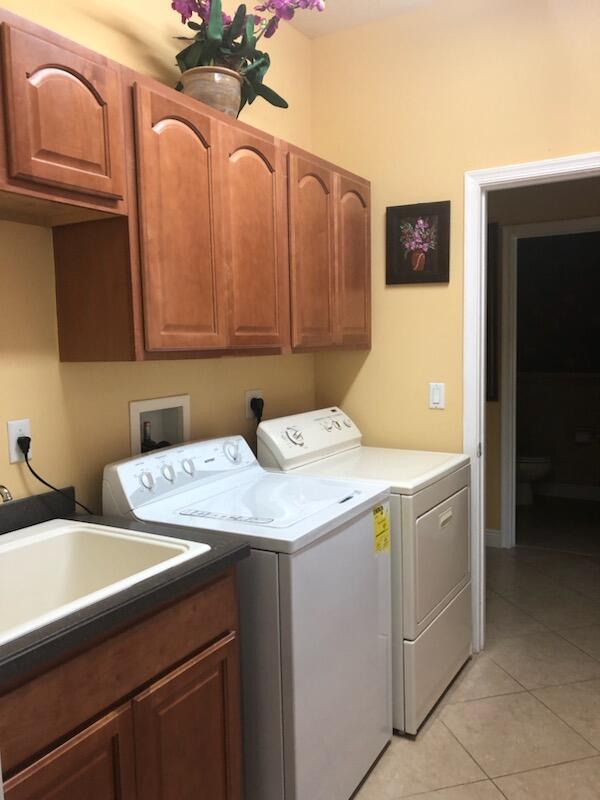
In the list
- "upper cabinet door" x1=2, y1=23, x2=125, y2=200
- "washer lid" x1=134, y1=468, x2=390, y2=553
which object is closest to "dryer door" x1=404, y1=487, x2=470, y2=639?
"washer lid" x1=134, y1=468, x2=390, y2=553

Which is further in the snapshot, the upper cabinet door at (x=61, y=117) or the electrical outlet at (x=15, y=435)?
the electrical outlet at (x=15, y=435)

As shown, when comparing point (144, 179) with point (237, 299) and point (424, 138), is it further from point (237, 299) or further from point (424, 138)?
point (424, 138)

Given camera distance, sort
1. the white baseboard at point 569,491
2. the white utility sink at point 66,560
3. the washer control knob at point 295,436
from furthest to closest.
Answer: the white baseboard at point 569,491 → the washer control knob at point 295,436 → the white utility sink at point 66,560

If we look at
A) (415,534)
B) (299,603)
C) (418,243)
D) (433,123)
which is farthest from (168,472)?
(433,123)

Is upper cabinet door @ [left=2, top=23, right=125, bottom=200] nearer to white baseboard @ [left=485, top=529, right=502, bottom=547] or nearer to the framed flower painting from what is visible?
the framed flower painting

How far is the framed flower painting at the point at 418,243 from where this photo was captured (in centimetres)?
276

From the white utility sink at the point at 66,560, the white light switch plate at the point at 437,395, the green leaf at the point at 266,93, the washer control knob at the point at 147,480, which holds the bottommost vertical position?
the white utility sink at the point at 66,560

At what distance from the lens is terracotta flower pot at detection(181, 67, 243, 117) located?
6.39ft

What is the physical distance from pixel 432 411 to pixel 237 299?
121 centimetres

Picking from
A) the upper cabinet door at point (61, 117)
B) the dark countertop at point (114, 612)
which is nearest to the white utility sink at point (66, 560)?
the dark countertop at point (114, 612)

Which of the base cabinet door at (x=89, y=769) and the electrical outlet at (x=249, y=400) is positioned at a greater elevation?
the electrical outlet at (x=249, y=400)

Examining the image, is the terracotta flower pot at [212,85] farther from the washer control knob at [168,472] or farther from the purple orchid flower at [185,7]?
the washer control knob at [168,472]

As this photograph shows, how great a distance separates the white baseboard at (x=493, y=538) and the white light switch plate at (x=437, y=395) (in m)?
1.77

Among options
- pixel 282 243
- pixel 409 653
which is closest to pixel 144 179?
pixel 282 243
